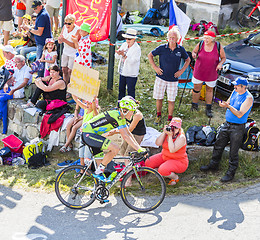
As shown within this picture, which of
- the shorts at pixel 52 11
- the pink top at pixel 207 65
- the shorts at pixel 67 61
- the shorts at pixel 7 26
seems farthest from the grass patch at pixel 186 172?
the shorts at pixel 7 26

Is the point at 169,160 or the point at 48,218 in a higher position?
the point at 169,160

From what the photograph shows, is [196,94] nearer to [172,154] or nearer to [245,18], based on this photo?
[172,154]

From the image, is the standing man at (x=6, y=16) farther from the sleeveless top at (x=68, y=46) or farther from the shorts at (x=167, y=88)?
the shorts at (x=167, y=88)

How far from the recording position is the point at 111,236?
6078 mm

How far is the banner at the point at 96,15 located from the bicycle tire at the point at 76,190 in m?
4.27

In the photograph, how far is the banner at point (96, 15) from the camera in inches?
393

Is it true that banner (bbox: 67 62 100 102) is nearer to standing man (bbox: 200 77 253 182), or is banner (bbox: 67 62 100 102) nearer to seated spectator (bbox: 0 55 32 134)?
standing man (bbox: 200 77 253 182)

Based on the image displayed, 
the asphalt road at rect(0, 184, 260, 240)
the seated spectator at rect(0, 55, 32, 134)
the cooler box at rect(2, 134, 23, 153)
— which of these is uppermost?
the seated spectator at rect(0, 55, 32, 134)

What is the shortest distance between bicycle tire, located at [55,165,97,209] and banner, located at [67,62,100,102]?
1.53m

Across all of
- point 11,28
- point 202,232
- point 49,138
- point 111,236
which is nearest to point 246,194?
point 202,232

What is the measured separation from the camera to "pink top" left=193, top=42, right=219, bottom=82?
29.8ft

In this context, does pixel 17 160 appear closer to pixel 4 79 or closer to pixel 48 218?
pixel 4 79

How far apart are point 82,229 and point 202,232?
176 centimetres

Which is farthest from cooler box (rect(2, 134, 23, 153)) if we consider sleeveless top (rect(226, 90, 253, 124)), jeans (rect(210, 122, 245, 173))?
sleeveless top (rect(226, 90, 253, 124))
